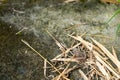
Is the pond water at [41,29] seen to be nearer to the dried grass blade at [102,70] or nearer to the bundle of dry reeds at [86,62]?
the bundle of dry reeds at [86,62]

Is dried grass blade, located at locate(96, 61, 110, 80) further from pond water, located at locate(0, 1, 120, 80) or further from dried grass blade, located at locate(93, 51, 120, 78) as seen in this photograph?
pond water, located at locate(0, 1, 120, 80)

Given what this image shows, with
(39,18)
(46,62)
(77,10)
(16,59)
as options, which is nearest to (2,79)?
(16,59)

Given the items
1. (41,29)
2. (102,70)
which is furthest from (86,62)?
(41,29)

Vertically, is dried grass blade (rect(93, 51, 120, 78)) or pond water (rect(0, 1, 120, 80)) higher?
pond water (rect(0, 1, 120, 80))

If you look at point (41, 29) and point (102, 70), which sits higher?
point (41, 29)

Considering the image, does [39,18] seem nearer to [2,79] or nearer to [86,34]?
[86,34]

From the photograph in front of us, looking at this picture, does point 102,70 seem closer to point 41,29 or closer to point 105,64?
point 105,64

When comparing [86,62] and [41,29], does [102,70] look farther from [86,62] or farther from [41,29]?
[41,29]

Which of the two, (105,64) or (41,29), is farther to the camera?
(41,29)

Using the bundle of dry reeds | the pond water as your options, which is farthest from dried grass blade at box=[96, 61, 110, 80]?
the pond water
